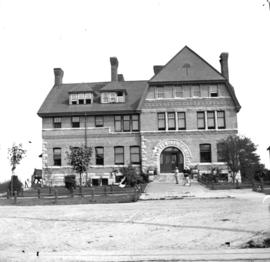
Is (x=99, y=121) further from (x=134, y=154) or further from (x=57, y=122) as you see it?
(x=134, y=154)

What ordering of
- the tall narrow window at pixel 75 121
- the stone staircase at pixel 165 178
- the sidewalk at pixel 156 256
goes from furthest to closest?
1. the tall narrow window at pixel 75 121
2. the stone staircase at pixel 165 178
3. the sidewalk at pixel 156 256

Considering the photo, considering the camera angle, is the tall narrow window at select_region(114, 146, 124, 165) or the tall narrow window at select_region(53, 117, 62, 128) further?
the tall narrow window at select_region(53, 117, 62, 128)

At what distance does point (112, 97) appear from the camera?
44.9m

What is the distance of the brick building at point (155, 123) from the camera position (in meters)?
42.2

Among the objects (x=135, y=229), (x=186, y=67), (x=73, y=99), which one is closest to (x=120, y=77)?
(x=73, y=99)

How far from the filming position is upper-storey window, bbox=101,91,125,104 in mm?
44812

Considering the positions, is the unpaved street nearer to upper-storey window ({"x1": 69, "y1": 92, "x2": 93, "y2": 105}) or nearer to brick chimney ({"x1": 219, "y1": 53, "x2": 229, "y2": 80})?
brick chimney ({"x1": 219, "y1": 53, "x2": 229, "y2": 80})

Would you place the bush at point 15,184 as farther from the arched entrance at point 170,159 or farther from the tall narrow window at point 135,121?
the arched entrance at point 170,159

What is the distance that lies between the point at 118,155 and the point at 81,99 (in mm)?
7161

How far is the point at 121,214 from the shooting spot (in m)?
16.9

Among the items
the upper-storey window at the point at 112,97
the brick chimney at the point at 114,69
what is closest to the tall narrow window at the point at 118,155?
the upper-storey window at the point at 112,97

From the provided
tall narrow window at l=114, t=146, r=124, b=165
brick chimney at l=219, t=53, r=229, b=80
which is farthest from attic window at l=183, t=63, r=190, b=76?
tall narrow window at l=114, t=146, r=124, b=165

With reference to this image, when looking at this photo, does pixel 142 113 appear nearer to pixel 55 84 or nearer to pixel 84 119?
pixel 84 119

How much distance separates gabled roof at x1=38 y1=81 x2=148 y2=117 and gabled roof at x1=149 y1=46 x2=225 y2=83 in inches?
107
